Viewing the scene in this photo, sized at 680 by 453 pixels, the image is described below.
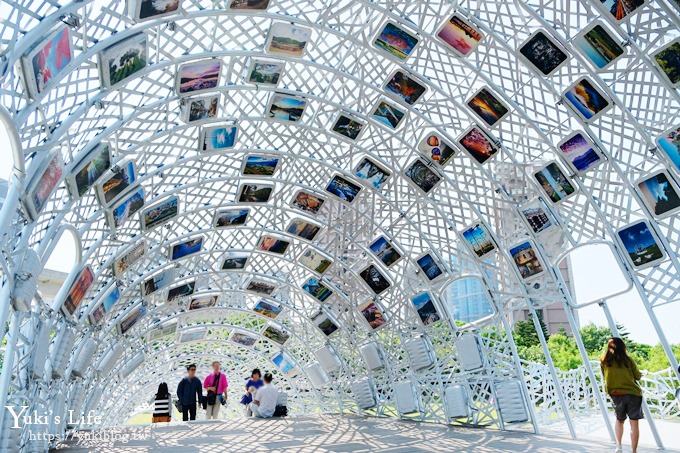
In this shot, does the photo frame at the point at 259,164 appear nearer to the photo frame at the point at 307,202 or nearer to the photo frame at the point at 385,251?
the photo frame at the point at 307,202

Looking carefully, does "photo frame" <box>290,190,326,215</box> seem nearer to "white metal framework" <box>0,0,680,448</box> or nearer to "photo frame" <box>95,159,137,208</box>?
"white metal framework" <box>0,0,680,448</box>

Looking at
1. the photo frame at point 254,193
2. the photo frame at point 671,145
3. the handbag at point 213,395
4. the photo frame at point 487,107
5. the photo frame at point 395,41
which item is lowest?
the handbag at point 213,395

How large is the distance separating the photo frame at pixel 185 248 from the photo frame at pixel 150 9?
14627 mm

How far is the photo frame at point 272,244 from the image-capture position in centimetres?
2820

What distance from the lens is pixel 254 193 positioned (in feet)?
79.4

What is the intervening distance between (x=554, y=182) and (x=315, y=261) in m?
13.6

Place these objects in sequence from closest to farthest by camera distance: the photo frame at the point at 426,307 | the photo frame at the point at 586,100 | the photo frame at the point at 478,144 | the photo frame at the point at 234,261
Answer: the photo frame at the point at 586,100 < the photo frame at the point at 478,144 < the photo frame at the point at 426,307 < the photo frame at the point at 234,261

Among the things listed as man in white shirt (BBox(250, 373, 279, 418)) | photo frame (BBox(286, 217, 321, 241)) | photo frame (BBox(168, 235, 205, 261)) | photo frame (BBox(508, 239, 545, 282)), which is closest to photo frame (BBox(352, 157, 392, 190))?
photo frame (BBox(286, 217, 321, 241))

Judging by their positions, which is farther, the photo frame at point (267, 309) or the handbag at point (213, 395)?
the photo frame at point (267, 309)

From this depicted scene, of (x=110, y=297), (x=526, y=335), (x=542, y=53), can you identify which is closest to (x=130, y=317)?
(x=110, y=297)

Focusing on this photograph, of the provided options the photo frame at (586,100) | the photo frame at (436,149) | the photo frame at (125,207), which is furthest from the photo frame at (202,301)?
the photo frame at (586,100)

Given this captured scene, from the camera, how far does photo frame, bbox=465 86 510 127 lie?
58.4ft

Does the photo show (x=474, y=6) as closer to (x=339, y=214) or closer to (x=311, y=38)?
(x=311, y=38)

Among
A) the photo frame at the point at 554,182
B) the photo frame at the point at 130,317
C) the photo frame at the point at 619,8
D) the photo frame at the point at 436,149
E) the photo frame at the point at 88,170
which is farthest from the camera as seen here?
the photo frame at the point at 130,317
